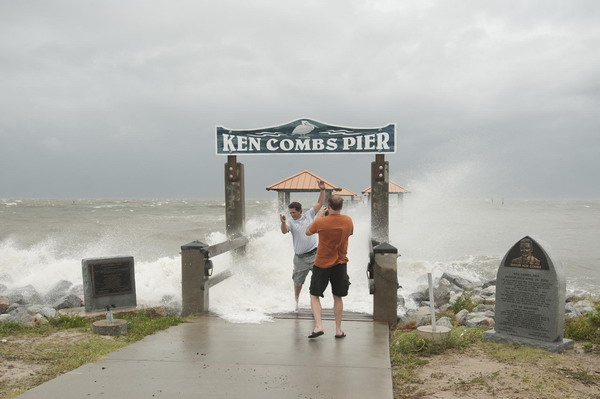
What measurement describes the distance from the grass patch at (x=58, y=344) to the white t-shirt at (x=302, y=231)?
1975mm

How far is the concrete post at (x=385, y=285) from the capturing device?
732cm

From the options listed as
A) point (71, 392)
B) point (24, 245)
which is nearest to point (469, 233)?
point (24, 245)

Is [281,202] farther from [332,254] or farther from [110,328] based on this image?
[332,254]

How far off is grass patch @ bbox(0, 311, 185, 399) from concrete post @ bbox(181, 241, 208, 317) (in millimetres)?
520

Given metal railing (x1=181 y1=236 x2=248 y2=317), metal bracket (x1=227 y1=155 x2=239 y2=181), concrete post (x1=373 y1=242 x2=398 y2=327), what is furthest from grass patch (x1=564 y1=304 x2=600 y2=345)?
metal bracket (x1=227 y1=155 x2=239 y2=181)

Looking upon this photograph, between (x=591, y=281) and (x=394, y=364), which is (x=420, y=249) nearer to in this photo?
(x=591, y=281)

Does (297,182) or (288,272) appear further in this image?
(297,182)

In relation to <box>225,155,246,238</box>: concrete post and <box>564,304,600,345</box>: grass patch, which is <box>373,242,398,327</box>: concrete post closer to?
<box>564,304,600,345</box>: grass patch

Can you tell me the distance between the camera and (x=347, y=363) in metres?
5.23

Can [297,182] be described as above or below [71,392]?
above

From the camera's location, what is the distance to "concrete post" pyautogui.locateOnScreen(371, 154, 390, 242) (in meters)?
9.41

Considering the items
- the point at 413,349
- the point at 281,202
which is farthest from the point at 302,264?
the point at 281,202

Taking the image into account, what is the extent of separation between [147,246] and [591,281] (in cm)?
2235

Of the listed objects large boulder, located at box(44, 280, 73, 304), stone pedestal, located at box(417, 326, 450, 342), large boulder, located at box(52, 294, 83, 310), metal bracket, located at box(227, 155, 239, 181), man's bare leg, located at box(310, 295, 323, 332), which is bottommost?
large boulder, located at box(44, 280, 73, 304)
